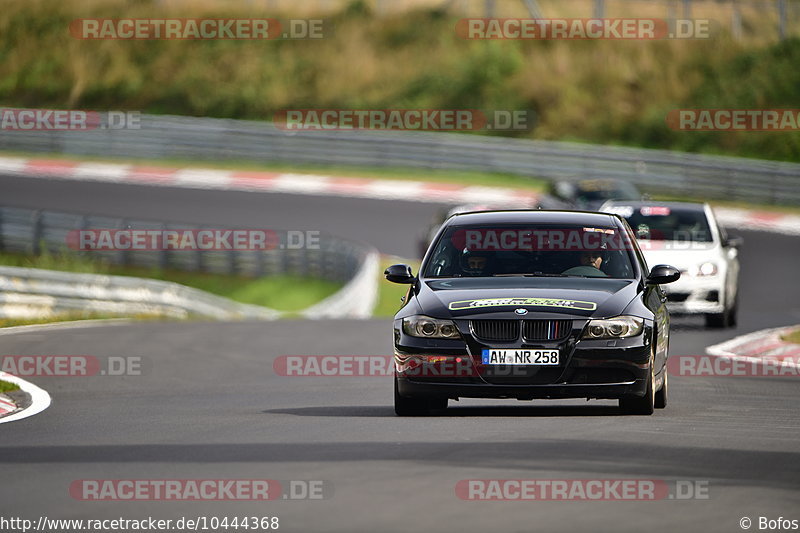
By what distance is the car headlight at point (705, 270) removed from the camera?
65.3 feet

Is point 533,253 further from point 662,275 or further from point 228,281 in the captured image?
point 228,281

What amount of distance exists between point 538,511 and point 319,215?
2922cm

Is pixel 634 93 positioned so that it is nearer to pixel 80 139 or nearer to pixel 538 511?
pixel 80 139

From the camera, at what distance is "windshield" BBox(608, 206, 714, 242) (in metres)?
20.5

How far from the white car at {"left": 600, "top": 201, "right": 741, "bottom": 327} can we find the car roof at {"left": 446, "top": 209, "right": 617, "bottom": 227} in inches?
303

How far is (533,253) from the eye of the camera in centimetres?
1184

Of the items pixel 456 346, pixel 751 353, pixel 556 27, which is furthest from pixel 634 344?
pixel 556 27
